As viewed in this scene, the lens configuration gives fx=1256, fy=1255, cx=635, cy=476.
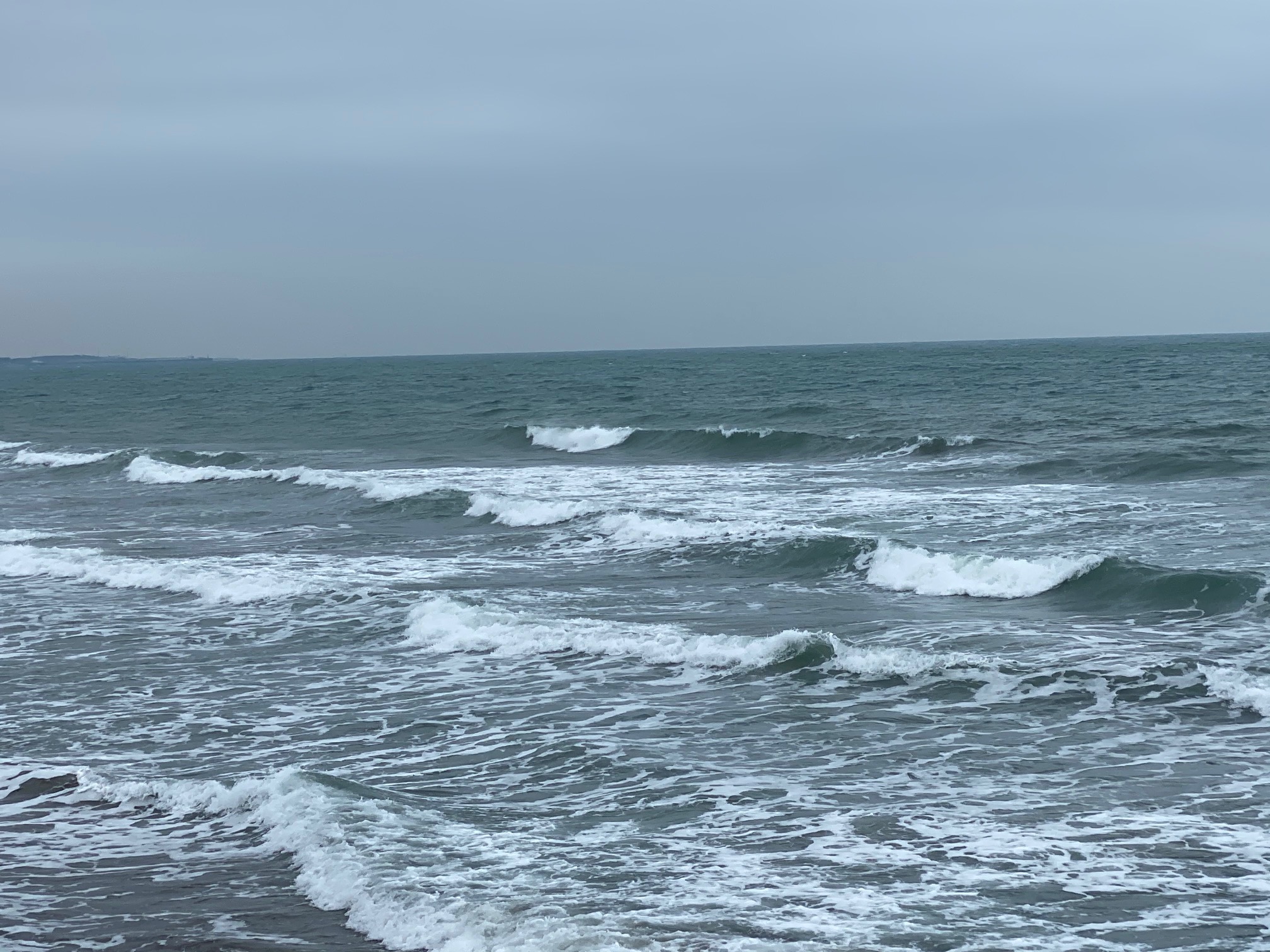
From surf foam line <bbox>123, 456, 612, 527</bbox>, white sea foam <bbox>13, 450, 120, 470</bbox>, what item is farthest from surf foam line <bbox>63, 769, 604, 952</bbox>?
white sea foam <bbox>13, 450, 120, 470</bbox>

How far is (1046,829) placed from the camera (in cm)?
823

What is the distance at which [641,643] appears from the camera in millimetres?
13836

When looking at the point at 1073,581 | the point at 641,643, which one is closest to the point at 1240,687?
the point at 1073,581

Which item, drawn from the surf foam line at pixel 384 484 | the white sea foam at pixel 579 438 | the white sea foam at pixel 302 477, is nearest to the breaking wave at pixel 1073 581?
the surf foam line at pixel 384 484

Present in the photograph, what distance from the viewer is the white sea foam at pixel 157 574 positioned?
58.0 feet

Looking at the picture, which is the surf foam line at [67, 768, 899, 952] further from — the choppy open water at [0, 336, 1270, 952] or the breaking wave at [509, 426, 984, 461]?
the breaking wave at [509, 426, 984, 461]

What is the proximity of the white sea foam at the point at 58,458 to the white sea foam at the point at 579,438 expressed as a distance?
13887mm

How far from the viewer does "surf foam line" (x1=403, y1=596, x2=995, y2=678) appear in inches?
499

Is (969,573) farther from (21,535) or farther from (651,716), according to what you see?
(21,535)

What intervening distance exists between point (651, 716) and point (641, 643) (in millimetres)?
2446

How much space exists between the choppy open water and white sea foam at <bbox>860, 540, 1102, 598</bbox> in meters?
0.05

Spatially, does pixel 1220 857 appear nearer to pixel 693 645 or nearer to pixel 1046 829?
pixel 1046 829

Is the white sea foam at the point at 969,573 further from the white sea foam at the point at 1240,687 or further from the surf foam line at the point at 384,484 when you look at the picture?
the surf foam line at the point at 384,484

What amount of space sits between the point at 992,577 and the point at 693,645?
16.9ft
